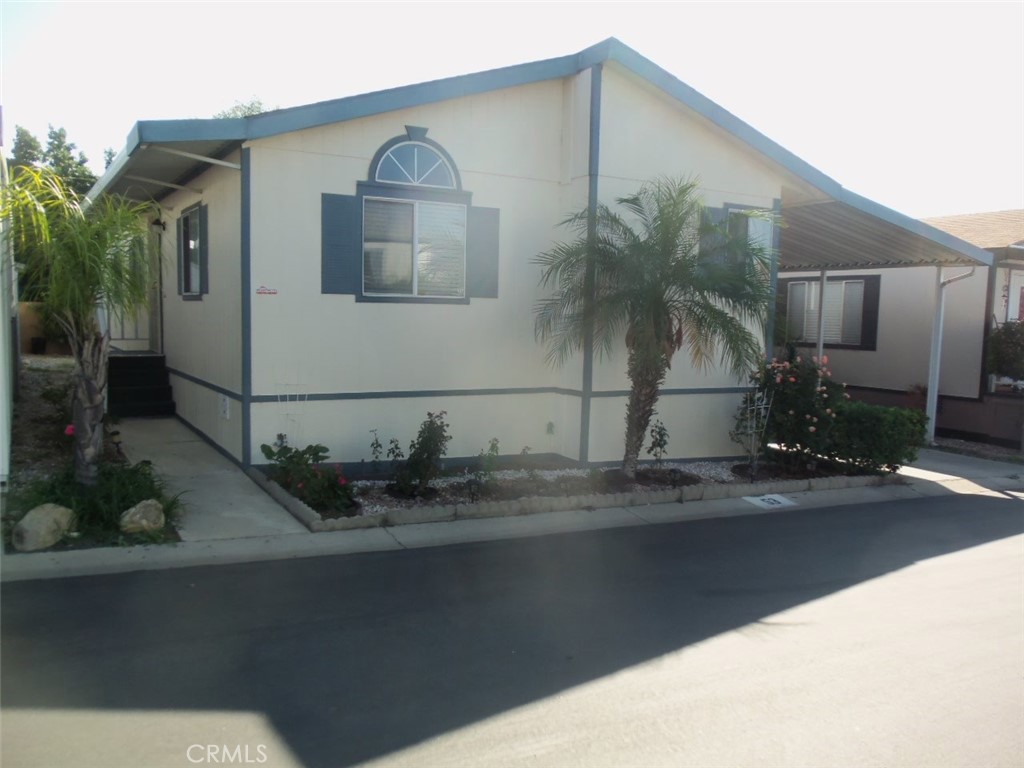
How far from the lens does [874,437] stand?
11336mm

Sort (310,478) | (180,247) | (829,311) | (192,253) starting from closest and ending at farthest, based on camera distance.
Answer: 1. (310,478)
2. (192,253)
3. (180,247)
4. (829,311)

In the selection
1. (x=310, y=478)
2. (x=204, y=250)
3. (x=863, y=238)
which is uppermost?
(x=863, y=238)

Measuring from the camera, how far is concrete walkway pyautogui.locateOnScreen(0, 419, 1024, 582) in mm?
6695

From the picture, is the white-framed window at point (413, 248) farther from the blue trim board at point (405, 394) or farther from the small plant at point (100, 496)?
the small plant at point (100, 496)

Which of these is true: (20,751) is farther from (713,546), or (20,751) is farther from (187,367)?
(187,367)

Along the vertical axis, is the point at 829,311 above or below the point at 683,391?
above

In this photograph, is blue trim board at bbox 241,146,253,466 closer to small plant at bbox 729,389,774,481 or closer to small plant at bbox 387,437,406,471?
small plant at bbox 387,437,406,471

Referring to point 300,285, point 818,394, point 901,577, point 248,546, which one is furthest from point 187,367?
point 901,577

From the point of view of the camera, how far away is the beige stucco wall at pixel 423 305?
941cm

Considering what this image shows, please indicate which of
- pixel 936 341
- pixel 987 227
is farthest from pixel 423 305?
pixel 987 227

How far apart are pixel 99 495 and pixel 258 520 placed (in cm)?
138

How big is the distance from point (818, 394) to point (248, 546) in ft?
24.7

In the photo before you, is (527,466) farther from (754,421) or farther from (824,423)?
(824,423)

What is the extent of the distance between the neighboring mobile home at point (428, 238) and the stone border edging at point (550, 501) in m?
1.28
